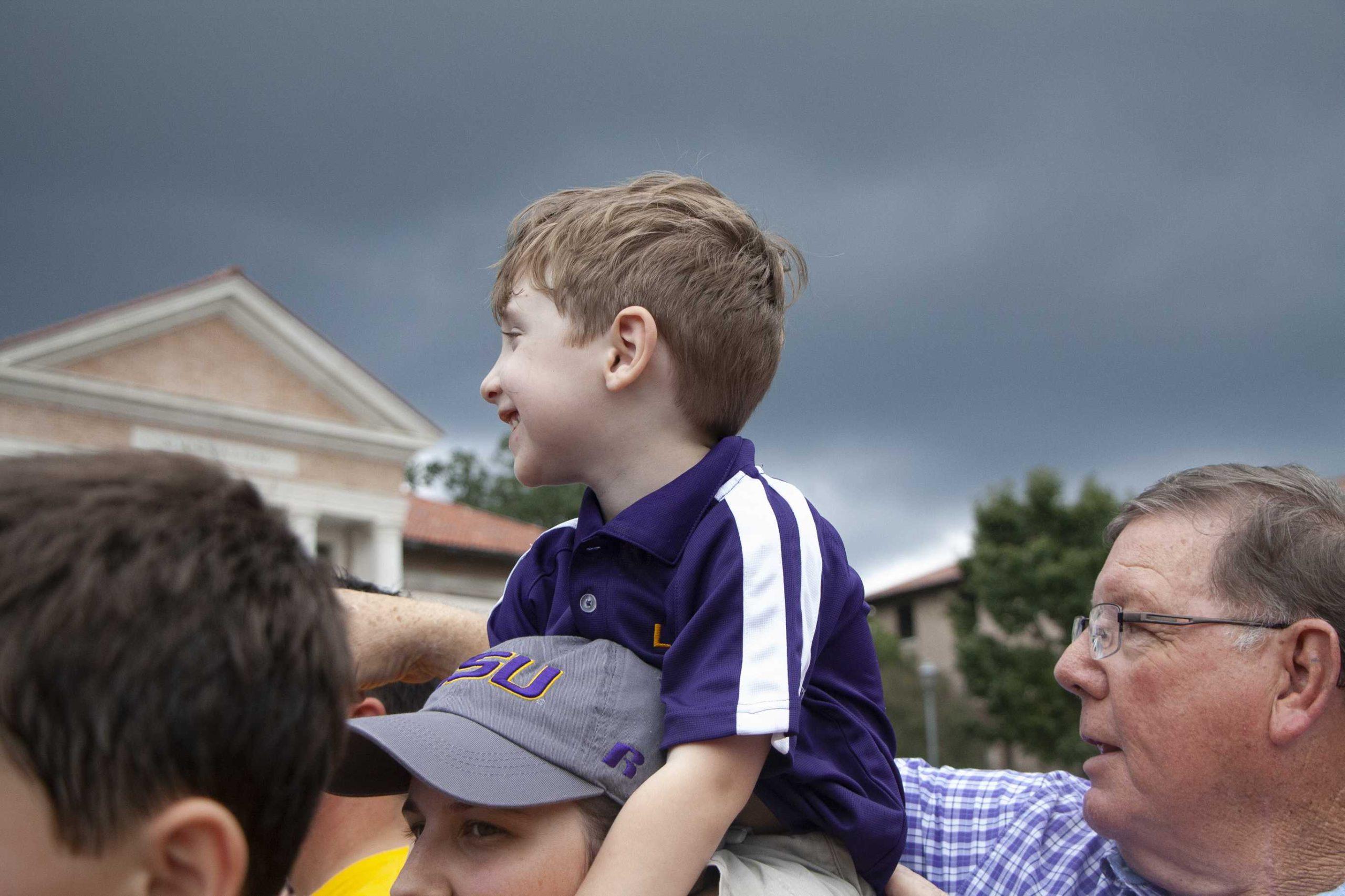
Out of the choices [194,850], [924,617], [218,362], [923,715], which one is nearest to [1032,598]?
[923,715]

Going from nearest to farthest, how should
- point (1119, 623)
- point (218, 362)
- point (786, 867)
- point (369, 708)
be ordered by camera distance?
point (786, 867) → point (1119, 623) → point (369, 708) → point (218, 362)

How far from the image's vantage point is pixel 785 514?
5.79 feet

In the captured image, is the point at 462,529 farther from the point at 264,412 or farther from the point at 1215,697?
the point at 1215,697

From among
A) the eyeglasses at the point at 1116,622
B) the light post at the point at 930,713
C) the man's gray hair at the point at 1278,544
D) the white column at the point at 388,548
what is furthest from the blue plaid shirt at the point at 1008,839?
the white column at the point at 388,548

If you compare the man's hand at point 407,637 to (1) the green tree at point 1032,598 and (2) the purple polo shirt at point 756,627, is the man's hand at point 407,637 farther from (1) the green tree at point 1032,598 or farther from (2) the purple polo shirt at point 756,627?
(1) the green tree at point 1032,598

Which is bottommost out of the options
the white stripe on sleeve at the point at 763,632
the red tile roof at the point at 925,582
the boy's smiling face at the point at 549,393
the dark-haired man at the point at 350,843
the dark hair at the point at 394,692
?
the red tile roof at the point at 925,582

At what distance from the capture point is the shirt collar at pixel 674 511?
1.77 m

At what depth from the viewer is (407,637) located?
2.60 metres

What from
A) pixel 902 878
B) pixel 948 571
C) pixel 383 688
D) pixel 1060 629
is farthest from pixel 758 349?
pixel 948 571

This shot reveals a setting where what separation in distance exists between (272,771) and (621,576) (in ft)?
2.86

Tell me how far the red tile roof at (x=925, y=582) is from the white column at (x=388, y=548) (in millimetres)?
19513

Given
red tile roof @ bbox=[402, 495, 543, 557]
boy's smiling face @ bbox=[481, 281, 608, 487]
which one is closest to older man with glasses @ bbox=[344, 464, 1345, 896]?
boy's smiling face @ bbox=[481, 281, 608, 487]

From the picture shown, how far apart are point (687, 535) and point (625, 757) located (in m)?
0.33

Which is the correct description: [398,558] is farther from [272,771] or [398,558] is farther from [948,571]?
[272,771]
